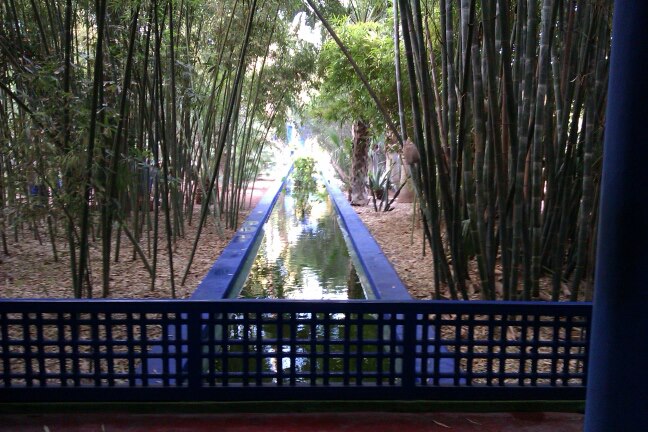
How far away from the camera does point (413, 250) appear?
5930 millimetres

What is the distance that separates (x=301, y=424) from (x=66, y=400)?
32.5 inches

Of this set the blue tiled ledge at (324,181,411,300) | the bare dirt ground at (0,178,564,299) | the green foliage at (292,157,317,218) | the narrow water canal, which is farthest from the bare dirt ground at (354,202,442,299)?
the green foliage at (292,157,317,218)

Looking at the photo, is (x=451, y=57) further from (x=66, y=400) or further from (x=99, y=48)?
(x=66, y=400)

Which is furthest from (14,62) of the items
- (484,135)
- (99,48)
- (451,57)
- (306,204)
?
(306,204)

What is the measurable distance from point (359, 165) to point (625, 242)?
9.35 m

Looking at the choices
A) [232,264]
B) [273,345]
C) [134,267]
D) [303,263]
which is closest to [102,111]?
[273,345]

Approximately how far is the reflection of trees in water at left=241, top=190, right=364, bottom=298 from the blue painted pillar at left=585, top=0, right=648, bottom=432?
11.9ft

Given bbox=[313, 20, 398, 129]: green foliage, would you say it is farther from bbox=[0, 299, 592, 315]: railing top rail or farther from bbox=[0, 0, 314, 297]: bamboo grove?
bbox=[0, 299, 592, 315]: railing top rail

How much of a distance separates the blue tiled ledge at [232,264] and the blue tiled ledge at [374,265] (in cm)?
106

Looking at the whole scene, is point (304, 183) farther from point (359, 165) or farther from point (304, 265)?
point (304, 265)

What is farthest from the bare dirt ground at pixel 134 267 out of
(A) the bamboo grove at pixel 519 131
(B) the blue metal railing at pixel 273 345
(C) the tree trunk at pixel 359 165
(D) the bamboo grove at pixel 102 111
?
(C) the tree trunk at pixel 359 165

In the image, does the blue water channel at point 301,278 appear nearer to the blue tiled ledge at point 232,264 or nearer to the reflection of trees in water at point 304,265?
the reflection of trees in water at point 304,265

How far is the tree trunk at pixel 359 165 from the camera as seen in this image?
10.1 meters

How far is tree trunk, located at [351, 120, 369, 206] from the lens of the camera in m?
10.1
